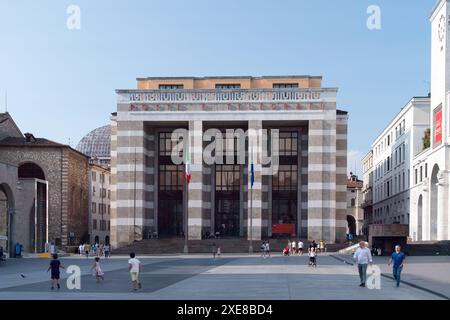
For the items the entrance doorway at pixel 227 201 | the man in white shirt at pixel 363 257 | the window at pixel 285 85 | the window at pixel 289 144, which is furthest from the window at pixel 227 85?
the man in white shirt at pixel 363 257

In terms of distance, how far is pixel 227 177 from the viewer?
293 ft

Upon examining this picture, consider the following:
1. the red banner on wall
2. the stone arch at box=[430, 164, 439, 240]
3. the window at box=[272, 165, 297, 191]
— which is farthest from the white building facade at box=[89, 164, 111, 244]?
the red banner on wall

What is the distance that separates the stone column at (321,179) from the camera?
81375 mm

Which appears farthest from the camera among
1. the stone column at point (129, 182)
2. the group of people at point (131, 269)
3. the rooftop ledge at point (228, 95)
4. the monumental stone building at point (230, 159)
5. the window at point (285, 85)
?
the window at point (285, 85)

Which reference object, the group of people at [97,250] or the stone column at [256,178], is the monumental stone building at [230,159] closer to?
the stone column at [256,178]

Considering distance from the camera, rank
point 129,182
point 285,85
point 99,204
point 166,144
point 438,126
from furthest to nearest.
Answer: point 99,204, point 285,85, point 166,144, point 129,182, point 438,126

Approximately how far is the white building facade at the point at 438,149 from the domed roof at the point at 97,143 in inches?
2685

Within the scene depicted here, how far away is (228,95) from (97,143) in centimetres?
5710

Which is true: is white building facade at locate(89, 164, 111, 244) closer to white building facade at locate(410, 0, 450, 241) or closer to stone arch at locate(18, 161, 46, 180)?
stone arch at locate(18, 161, 46, 180)

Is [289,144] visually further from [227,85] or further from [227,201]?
[227,85]

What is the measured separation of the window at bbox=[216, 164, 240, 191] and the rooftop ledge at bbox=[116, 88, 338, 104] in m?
10.2

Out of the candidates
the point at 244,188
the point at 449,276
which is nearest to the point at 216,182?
the point at 244,188

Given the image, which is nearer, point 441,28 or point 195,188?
point 441,28

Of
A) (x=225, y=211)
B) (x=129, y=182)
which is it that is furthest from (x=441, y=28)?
(x=129, y=182)
